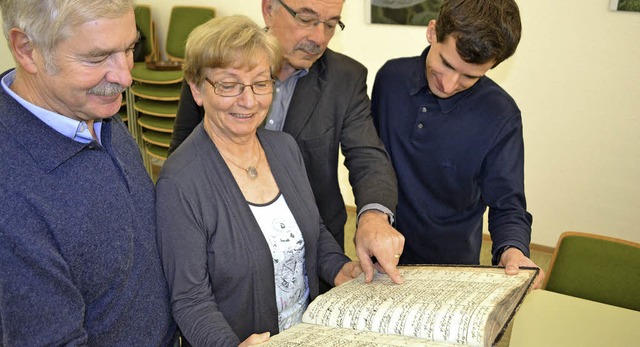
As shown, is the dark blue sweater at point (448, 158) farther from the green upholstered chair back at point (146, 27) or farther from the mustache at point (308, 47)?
the green upholstered chair back at point (146, 27)

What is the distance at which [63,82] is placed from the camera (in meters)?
1.06

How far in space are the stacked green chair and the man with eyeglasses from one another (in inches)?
127

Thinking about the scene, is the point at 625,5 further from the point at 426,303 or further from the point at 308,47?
the point at 426,303

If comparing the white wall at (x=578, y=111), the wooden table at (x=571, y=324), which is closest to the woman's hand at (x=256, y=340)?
the wooden table at (x=571, y=324)

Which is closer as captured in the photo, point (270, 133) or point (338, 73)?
point (270, 133)

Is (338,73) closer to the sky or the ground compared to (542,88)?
closer to the sky

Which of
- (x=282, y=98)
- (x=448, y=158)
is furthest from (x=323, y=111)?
(x=448, y=158)

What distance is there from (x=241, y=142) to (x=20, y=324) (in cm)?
75

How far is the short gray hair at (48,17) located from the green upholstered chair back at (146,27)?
523 cm

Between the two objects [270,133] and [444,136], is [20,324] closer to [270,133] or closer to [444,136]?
[270,133]

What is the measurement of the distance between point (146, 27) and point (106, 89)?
5225 mm

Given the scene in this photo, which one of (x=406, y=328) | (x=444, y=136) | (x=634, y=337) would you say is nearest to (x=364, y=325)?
(x=406, y=328)

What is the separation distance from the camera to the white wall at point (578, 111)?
3.80 m

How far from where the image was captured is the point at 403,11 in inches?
175
